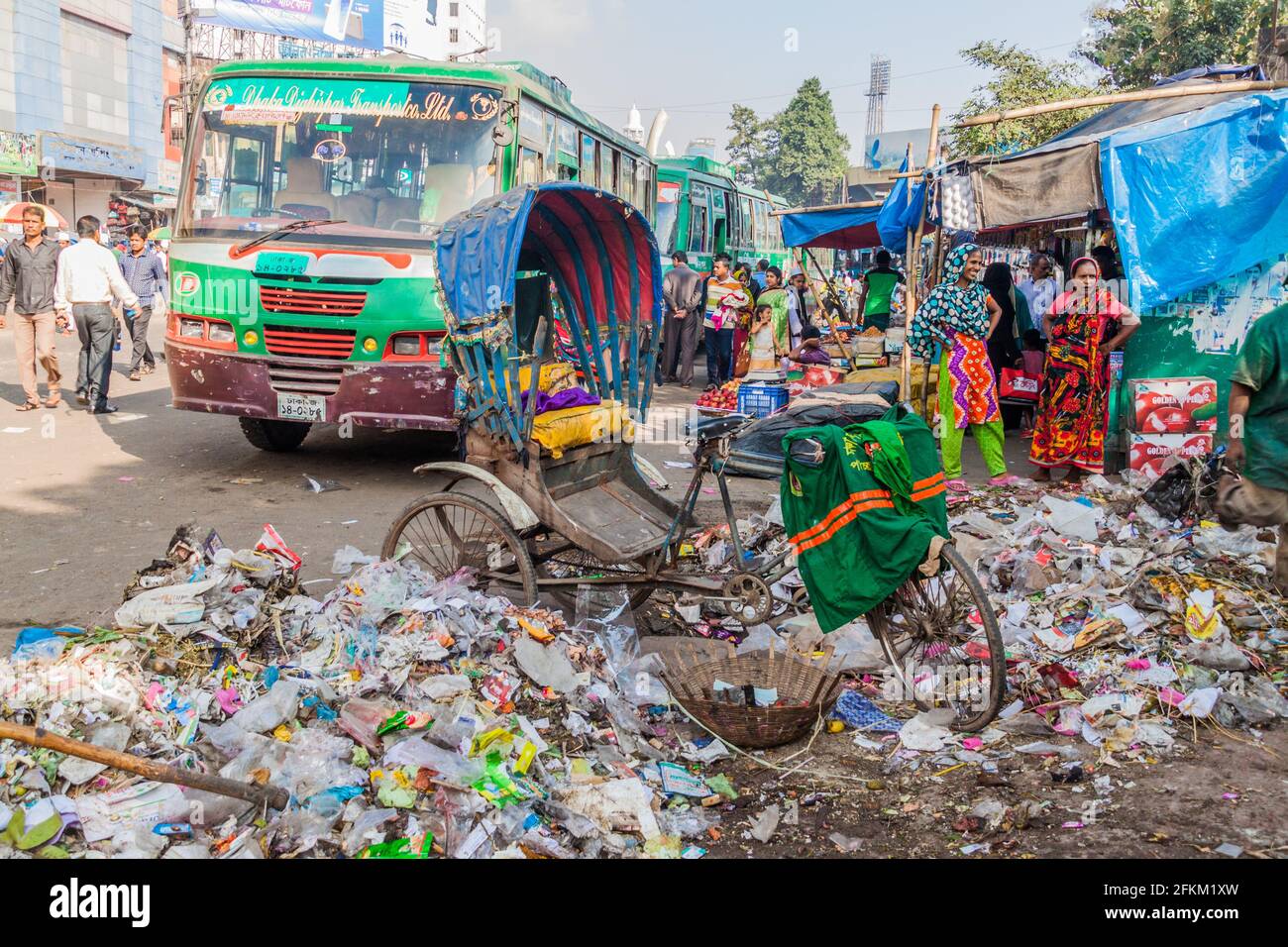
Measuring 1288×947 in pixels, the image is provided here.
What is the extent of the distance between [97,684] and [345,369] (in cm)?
424

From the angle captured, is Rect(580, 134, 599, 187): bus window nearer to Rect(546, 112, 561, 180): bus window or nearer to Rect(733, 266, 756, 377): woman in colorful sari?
Rect(546, 112, 561, 180): bus window

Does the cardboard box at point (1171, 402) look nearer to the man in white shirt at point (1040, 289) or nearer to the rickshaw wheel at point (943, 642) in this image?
the man in white shirt at point (1040, 289)

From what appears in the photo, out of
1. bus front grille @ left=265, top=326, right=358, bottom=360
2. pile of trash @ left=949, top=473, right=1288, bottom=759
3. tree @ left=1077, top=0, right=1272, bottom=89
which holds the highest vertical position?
tree @ left=1077, top=0, right=1272, bottom=89

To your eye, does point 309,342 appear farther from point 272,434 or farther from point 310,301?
point 272,434

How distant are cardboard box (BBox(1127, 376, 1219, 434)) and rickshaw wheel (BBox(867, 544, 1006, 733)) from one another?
445 centimetres

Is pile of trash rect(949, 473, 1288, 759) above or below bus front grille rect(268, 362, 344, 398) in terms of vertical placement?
below

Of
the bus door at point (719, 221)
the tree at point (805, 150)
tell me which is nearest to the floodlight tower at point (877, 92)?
the tree at point (805, 150)

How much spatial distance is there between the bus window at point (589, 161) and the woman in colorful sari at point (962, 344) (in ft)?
14.4

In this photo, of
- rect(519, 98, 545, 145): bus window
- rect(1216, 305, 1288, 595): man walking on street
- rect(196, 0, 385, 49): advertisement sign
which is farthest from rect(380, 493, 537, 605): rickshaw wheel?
rect(196, 0, 385, 49): advertisement sign

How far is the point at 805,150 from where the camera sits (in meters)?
65.6

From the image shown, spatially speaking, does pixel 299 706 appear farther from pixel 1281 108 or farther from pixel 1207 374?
pixel 1281 108

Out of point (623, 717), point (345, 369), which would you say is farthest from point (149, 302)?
point (623, 717)

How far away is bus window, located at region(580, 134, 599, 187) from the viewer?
36.9 ft

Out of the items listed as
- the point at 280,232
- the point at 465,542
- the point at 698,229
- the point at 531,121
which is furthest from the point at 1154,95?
the point at 698,229
